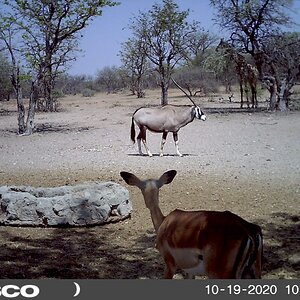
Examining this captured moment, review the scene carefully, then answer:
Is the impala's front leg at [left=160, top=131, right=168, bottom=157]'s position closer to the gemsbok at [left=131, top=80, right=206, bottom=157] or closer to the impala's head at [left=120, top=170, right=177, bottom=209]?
the gemsbok at [left=131, top=80, right=206, bottom=157]

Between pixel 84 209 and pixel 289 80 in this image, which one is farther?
pixel 289 80

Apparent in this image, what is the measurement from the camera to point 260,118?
17.9ft

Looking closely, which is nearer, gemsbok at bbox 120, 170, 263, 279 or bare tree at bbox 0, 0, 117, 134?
gemsbok at bbox 120, 170, 263, 279

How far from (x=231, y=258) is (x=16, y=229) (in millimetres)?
1856

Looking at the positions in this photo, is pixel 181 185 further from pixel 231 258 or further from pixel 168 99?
pixel 231 258

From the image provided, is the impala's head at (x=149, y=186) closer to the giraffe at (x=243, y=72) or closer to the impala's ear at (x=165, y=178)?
the impala's ear at (x=165, y=178)

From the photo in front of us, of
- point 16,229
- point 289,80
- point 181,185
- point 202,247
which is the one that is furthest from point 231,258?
point 289,80

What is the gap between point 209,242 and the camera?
6.49 ft

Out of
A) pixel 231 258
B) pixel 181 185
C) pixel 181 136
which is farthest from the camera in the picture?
pixel 181 136

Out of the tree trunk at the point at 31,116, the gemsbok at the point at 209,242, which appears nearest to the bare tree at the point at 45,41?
the tree trunk at the point at 31,116

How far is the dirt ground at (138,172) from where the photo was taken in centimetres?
283

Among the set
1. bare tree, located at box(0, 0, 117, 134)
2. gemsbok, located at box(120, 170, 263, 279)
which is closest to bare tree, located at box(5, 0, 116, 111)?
bare tree, located at box(0, 0, 117, 134)

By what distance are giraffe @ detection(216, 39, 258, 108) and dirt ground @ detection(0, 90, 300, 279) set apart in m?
0.35

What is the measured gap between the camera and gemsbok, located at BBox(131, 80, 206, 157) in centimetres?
480
